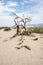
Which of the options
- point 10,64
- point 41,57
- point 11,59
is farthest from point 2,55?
point 41,57

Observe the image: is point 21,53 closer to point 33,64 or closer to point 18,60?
point 18,60

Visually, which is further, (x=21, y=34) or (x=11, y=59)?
(x=21, y=34)

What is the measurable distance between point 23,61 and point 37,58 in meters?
0.73

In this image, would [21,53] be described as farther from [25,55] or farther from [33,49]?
[33,49]

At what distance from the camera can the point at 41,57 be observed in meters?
7.35

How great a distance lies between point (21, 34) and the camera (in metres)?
13.9

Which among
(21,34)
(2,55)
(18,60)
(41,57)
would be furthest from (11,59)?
(21,34)

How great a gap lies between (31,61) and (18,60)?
627mm

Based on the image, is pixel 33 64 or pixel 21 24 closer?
pixel 33 64

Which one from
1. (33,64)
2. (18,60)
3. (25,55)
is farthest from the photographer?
(25,55)

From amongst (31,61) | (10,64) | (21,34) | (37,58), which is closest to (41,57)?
(37,58)

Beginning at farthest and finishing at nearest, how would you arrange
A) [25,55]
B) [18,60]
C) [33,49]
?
[33,49], [25,55], [18,60]

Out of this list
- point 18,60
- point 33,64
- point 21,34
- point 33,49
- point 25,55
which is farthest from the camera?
point 21,34

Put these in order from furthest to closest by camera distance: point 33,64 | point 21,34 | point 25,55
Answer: point 21,34
point 25,55
point 33,64
